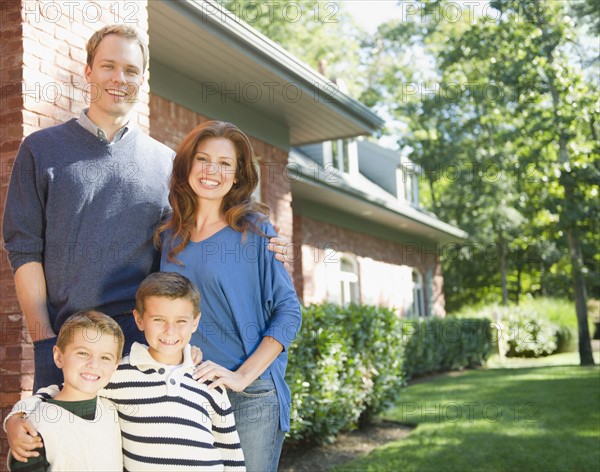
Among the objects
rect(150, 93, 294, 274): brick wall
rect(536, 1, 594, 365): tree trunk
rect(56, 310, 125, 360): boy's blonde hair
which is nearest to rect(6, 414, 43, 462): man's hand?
rect(56, 310, 125, 360): boy's blonde hair

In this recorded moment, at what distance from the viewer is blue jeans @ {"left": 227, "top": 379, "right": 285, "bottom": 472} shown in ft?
8.04

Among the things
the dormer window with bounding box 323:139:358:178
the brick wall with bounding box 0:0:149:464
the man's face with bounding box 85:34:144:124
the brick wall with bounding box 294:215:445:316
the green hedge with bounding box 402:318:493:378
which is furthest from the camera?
the dormer window with bounding box 323:139:358:178

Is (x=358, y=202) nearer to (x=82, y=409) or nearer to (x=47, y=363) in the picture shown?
(x=47, y=363)

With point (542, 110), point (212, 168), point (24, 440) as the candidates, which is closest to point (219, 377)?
point (24, 440)

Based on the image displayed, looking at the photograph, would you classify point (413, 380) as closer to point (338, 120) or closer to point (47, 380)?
point (338, 120)

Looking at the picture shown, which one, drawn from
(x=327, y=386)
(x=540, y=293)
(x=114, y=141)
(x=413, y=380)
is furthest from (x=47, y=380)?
(x=540, y=293)

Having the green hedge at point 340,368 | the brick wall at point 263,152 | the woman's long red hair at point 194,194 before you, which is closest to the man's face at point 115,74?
the woman's long red hair at point 194,194

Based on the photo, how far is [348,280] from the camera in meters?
15.5

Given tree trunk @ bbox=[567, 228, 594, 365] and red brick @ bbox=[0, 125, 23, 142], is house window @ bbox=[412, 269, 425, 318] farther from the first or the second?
red brick @ bbox=[0, 125, 23, 142]

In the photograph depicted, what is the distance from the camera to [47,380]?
248 cm

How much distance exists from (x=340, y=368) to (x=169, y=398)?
5.27m

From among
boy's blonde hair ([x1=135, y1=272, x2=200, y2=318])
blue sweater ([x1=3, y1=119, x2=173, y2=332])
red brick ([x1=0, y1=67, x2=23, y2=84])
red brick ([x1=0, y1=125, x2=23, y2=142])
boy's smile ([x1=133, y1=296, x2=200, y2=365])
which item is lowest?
boy's smile ([x1=133, y1=296, x2=200, y2=365])

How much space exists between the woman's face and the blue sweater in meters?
0.26

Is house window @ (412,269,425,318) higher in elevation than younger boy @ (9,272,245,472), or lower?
higher
